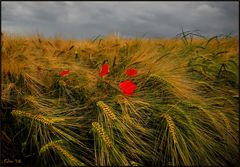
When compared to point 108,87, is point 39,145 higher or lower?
lower

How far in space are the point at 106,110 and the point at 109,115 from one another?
1.7 inches

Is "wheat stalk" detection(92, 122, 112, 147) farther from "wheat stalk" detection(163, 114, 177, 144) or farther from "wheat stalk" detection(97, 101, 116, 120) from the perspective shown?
"wheat stalk" detection(163, 114, 177, 144)

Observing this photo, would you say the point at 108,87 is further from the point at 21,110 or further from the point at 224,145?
the point at 224,145

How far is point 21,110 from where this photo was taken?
271 cm

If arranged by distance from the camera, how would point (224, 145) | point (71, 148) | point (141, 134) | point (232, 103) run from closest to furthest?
point (71, 148) < point (141, 134) < point (224, 145) < point (232, 103)

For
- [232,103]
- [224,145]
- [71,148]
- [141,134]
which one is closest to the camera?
[71,148]

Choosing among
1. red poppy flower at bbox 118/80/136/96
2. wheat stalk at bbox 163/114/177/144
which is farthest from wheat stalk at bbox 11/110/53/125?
wheat stalk at bbox 163/114/177/144

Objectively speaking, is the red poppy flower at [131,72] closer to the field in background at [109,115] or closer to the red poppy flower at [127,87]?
the field in background at [109,115]

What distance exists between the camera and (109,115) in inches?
101

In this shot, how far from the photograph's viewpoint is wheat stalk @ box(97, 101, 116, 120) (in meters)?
2.56

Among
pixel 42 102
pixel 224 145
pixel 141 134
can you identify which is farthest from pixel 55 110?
pixel 224 145

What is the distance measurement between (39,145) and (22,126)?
168 millimetres

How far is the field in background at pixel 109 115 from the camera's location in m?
2.63

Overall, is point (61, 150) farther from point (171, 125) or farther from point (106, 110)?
point (171, 125)
